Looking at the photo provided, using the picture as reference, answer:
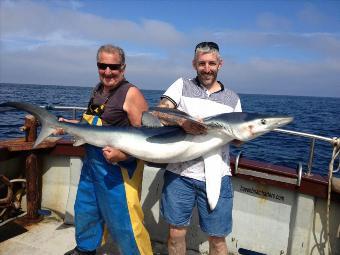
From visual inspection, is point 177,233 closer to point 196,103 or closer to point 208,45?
point 196,103

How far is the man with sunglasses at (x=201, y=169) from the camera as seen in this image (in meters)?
3.59

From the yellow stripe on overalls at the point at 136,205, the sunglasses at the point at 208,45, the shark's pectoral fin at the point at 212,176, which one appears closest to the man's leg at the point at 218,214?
the shark's pectoral fin at the point at 212,176

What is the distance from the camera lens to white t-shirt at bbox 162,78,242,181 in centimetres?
360

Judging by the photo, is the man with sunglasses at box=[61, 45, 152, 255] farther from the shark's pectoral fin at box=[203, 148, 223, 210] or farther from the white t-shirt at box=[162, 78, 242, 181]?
the shark's pectoral fin at box=[203, 148, 223, 210]

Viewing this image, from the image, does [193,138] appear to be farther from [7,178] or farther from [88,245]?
[7,178]

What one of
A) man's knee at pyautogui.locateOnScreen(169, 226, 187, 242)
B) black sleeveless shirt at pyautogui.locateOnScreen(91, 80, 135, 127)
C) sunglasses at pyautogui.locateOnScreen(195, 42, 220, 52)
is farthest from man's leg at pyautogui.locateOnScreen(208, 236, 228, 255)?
sunglasses at pyautogui.locateOnScreen(195, 42, 220, 52)

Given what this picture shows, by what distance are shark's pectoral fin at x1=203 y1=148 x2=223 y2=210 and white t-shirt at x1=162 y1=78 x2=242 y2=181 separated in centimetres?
8

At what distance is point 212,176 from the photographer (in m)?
3.49

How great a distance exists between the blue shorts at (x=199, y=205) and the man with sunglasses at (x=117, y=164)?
0.38 metres

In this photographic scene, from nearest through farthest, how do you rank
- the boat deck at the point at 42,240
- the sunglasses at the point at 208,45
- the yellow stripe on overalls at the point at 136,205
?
1. the sunglasses at the point at 208,45
2. the yellow stripe on overalls at the point at 136,205
3. the boat deck at the point at 42,240

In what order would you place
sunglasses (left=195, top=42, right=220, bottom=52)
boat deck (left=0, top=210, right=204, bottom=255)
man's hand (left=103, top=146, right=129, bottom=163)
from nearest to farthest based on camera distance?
man's hand (left=103, top=146, right=129, bottom=163) → sunglasses (left=195, top=42, right=220, bottom=52) → boat deck (left=0, top=210, right=204, bottom=255)

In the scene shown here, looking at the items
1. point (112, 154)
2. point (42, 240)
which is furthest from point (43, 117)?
point (42, 240)

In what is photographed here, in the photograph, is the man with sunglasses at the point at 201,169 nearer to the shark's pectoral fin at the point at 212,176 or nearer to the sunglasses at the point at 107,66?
the shark's pectoral fin at the point at 212,176

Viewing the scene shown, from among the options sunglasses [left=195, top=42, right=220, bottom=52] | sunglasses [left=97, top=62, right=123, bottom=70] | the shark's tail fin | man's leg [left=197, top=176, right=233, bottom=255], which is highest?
sunglasses [left=195, top=42, right=220, bottom=52]
